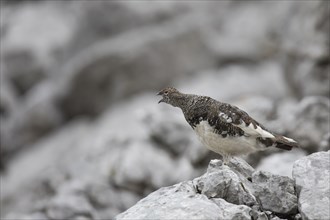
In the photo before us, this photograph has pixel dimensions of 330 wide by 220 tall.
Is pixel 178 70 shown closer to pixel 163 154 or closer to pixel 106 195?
pixel 163 154

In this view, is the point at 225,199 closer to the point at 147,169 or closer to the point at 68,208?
the point at 68,208

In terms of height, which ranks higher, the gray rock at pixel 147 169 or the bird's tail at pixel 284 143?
the gray rock at pixel 147 169

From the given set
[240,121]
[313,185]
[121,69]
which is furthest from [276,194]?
[121,69]

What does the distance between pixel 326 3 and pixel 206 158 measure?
7925 mm

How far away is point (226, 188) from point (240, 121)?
1.46 meters

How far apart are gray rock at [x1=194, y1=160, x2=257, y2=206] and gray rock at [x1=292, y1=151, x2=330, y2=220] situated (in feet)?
2.22

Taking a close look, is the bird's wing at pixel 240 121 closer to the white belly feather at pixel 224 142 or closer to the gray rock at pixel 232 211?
the white belly feather at pixel 224 142

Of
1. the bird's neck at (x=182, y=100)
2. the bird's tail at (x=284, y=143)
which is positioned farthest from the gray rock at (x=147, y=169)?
the bird's tail at (x=284, y=143)

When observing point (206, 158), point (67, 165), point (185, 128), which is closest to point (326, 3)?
point (185, 128)

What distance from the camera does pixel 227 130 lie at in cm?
1008

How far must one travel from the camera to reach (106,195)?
16.2 m

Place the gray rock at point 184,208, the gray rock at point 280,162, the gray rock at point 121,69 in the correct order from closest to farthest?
the gray rock at point 184,208 → the gray rock at point 280,162 → the gray rock at point 121,69

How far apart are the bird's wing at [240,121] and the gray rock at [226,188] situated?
3.81 feet

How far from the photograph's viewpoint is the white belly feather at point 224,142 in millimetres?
10070
